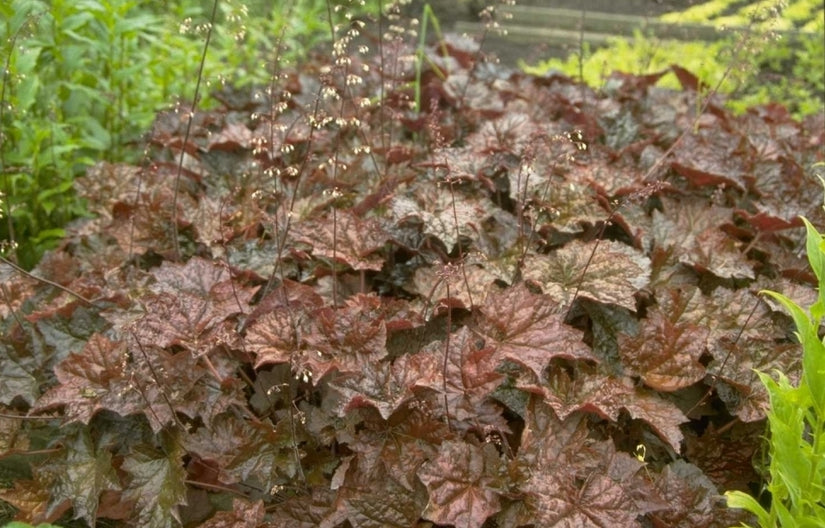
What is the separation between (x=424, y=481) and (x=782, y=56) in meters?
4.87

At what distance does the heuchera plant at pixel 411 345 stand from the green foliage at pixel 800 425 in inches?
12.9

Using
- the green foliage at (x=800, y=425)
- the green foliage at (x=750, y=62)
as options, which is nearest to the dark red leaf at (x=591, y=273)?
the green foliage at (x=800, y=425)

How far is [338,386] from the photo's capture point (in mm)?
2119

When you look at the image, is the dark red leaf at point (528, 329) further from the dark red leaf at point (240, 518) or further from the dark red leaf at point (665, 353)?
the dark red leaf at point (240, 518)

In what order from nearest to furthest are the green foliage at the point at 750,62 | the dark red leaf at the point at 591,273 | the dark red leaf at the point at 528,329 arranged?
the dark red leaf at the point at 528,329, the dark red leaf at the point at 591,273, the green foliage at the point at 750,62

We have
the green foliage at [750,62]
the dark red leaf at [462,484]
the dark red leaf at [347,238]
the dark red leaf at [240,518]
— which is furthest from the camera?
the green foliage at [750,62]

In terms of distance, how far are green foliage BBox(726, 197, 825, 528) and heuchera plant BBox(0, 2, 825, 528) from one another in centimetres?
33

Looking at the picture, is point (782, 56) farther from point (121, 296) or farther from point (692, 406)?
point (121, 296)

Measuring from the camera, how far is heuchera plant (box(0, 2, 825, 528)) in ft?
6.93

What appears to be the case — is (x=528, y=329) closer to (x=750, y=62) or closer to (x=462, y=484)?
(x=462, y=484)

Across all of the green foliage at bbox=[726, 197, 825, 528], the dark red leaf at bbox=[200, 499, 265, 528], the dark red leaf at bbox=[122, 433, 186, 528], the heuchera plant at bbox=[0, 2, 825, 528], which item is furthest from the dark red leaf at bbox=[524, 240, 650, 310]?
the dark red leaf at bbox=[122, 433, 186, 528]

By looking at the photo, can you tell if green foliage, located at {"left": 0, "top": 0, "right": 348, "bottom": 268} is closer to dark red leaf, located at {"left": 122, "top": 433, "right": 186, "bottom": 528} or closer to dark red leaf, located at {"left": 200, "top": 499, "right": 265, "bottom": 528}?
dark red leaf, located at {"left": 122, "top": 433, "right": 186, "bottom": 528}

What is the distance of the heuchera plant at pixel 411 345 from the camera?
83.1 inches

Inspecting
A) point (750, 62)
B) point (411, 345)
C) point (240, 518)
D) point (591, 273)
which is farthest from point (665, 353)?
point (750, 62)
